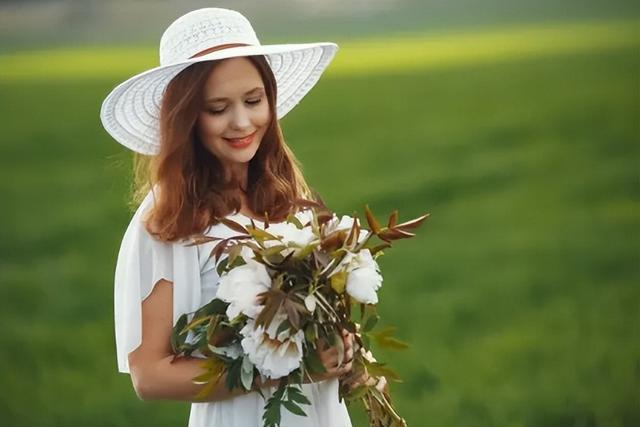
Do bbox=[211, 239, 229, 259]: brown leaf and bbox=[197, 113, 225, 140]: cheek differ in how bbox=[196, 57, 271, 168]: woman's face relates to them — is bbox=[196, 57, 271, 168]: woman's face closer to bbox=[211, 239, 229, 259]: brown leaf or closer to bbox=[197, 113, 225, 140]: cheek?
bbox=[197, 113, 225, 140]: cheek

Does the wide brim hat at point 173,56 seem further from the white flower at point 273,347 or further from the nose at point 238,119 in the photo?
the white flower at point 273,347

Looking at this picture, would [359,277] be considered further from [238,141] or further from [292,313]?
[238,141]

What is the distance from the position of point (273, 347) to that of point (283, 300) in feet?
0.26

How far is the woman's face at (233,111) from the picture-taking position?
2023 millimetres

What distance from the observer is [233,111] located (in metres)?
2.04

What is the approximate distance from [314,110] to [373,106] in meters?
0.17

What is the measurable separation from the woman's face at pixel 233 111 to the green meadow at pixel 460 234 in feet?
4.30

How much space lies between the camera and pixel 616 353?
11.2 ft

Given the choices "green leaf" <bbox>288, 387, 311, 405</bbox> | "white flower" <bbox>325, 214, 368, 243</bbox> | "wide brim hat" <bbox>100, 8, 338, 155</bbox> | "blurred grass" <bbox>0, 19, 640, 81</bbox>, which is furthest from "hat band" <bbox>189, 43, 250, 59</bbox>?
"blurred grass" <bbox>0, 19, 640, 81</bbox>

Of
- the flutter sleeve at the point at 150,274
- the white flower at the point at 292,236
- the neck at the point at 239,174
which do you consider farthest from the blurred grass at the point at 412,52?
the white flower at the point at 292,236

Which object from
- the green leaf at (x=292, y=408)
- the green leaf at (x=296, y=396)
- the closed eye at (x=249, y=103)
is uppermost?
the closed eye at (x=249, y=103)

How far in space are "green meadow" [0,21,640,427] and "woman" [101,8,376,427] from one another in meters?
1.27

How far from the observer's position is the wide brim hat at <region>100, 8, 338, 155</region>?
6.64 ft

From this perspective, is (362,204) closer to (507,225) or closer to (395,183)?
(395,183)
